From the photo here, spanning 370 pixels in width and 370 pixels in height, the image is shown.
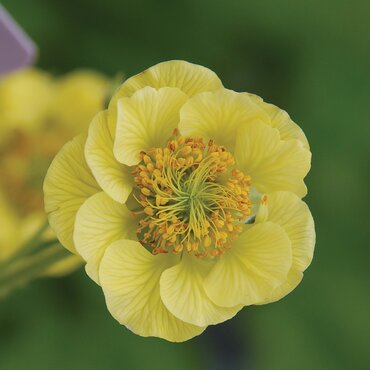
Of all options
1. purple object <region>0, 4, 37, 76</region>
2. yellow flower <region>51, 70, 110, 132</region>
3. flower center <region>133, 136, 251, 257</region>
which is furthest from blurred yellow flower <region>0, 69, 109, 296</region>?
flower center <region>133, 136, 251, 257</region>

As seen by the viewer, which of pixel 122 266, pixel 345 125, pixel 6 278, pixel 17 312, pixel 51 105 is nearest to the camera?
pixel 122 266

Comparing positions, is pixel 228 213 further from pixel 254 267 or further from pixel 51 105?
pixel 51 105

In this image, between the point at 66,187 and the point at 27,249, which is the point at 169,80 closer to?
the point at 66,187

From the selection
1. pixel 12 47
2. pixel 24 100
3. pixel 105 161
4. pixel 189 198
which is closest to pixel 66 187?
pixel 105 161

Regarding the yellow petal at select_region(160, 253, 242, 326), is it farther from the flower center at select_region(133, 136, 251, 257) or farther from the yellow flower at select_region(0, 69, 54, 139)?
the yellow flower at select_region(0, 69, 54, 139)

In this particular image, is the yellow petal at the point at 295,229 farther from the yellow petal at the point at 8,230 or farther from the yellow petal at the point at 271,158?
the yellow petal at the point at 8,230

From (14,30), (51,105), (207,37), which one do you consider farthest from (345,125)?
(14,30)

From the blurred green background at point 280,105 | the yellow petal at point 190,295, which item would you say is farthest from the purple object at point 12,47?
the blurred green background at point 280,105
